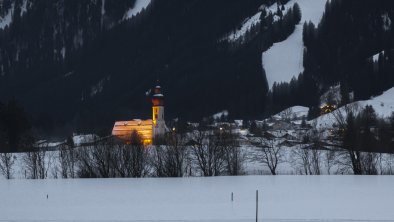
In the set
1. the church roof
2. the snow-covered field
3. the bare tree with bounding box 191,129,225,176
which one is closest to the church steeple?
the church roof

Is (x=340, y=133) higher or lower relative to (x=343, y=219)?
higher

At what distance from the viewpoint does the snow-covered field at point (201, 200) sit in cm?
3388

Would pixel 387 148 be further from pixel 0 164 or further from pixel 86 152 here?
pixel 0 164

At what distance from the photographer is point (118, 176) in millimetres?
67938

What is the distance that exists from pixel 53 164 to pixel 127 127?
7941 centimetres

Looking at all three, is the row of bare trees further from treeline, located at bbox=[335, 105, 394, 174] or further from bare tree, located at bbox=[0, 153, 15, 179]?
treeline, located at bbox=[335, 105, 394, 174]

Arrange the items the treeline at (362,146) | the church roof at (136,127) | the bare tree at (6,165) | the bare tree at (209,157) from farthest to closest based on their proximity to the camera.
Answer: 1. the church roof at (136,127)
2. the bare tree at (6,165)
3. the bare tree at (209,157)
4. the treeline at (362,146)

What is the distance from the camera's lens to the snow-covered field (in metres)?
33.9

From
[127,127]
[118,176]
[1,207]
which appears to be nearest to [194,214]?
[1,207]

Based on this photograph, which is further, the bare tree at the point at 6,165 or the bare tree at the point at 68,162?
the bare tree at the point at 6,165

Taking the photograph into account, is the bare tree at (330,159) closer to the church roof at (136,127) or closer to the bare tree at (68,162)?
the bare tree at (68,162)

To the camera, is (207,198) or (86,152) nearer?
(207,198)

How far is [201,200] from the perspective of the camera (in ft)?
136

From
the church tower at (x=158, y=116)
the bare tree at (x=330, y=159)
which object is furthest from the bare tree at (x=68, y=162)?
the church tower at (x=158, y=116)
